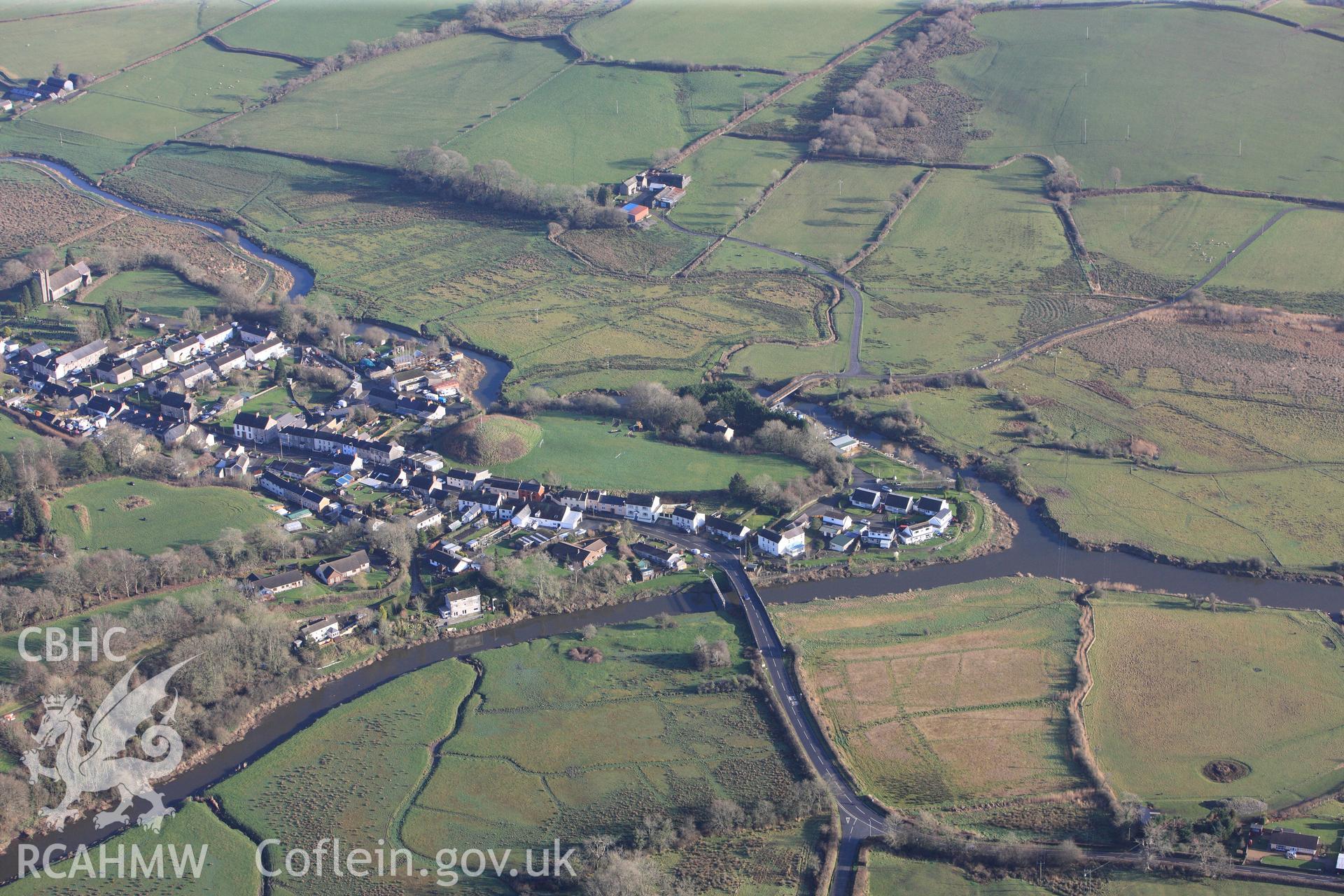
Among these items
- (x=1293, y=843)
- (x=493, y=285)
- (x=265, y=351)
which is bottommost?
(x=493, y=285)

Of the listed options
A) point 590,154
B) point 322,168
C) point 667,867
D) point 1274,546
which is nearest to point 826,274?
→ point 590,154

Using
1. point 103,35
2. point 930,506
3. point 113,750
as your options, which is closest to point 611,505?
point 930,506

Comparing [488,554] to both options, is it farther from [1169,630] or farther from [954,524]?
[1169,630]

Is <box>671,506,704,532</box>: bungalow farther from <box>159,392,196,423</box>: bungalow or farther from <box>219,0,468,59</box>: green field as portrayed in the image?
<box>219,0,468,59</box>: green field

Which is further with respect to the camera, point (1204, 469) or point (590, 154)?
point (590, 154)

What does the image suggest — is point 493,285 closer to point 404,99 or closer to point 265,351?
point 265,351
